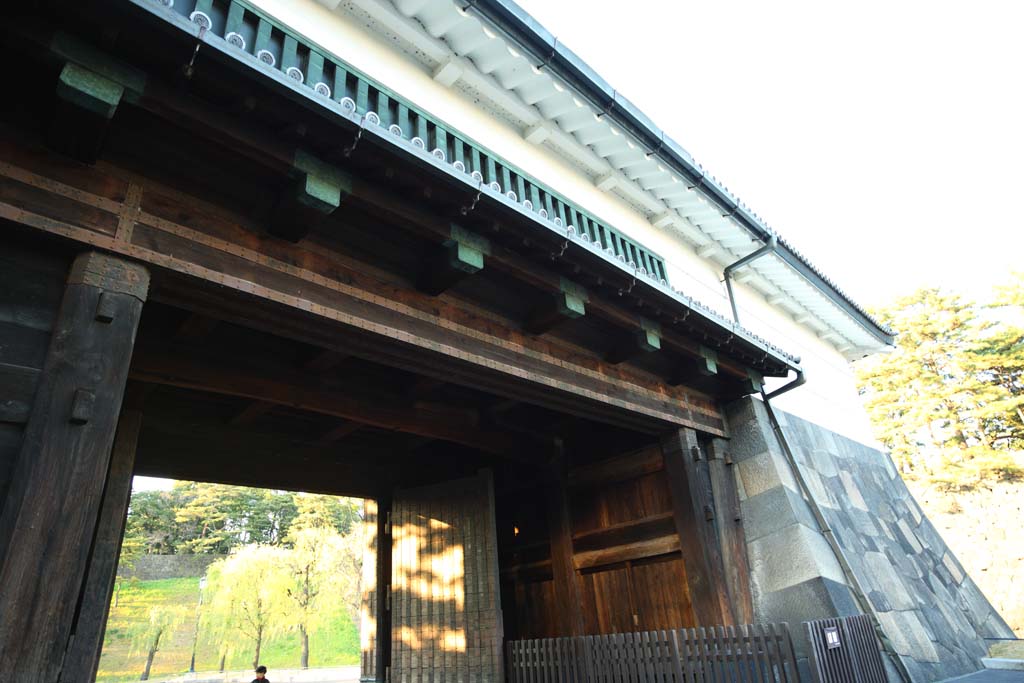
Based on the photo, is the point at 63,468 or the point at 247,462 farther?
the point at 247,462

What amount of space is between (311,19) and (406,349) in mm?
3175

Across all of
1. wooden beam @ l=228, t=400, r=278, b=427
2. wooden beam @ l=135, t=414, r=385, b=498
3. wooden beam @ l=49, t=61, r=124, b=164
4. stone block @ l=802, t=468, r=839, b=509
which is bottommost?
stone block @ l=802, t=468, r=839, b=509

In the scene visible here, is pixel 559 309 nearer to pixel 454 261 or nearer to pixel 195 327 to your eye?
pixel 454 261

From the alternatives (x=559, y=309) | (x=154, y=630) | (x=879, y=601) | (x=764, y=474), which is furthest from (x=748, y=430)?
(x=154, y=630)

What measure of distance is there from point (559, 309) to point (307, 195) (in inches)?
86.8

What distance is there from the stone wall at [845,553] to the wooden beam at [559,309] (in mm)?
3500

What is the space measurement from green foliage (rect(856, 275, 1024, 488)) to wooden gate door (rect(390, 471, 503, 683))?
60.7ft

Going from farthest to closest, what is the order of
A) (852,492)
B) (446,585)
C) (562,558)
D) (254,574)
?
(254,574), (852,492), (562,558), (446,585)

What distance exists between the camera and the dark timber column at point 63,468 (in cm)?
224

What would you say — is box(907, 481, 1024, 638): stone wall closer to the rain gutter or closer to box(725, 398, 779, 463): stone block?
the rain gutter

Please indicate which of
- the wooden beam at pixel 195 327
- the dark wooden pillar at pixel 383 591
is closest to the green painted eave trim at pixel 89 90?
the wooden beam at pixel 195 327

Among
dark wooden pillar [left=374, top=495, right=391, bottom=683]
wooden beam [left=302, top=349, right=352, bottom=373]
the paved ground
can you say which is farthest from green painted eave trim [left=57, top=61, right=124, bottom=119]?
the paved ground

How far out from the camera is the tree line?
2297 cm

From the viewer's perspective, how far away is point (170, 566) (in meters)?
26.7
